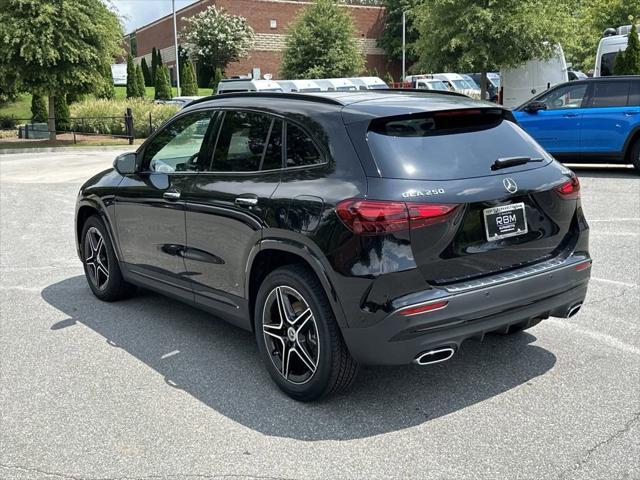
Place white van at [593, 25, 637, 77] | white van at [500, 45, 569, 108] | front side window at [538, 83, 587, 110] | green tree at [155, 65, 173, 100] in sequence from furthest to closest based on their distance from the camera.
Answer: green tree at [155, 65, 173, 100] < white van at [500, 45, 569, 108] < white van at [593, 25, 637, 77] < front side window at [538, 83, 587, 110]

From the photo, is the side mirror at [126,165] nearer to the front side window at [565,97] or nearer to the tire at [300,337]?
the tire at [300,337]

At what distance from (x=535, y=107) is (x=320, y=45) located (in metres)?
28.9

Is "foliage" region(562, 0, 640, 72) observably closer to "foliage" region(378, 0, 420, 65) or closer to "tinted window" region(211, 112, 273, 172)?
"foliage" region(378, 0, 420, 65)

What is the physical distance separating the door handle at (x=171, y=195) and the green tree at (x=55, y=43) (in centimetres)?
2236

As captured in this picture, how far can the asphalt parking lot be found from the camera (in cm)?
337

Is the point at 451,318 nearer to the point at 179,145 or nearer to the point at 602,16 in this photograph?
the point at 179,145

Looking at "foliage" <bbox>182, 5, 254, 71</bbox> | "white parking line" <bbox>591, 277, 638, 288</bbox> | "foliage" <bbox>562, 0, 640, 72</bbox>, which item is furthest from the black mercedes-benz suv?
"foliage" <bbox>182, 5, 254, 71</bbox>

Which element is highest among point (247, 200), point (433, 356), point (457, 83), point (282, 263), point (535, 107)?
point (457, 83)

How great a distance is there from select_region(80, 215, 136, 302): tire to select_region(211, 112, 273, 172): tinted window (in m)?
1.79

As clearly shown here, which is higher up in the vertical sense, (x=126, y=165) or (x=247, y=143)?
(x=247, y=143)

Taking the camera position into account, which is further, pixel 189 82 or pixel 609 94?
pixel 189 82

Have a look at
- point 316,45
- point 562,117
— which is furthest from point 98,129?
point 562,117

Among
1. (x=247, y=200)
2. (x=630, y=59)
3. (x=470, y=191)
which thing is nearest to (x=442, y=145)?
(x=470, y=191)

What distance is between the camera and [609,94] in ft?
43.7
